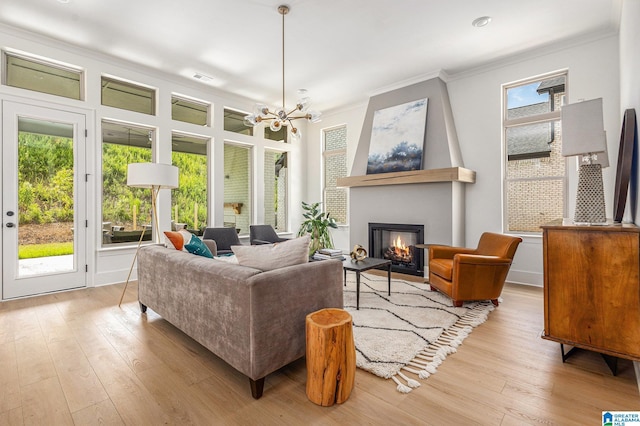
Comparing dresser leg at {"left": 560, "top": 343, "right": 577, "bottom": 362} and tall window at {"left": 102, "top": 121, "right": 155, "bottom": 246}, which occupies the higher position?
tall window at {"left": 102, "top": 121, "right": 155, "bottom": 246}

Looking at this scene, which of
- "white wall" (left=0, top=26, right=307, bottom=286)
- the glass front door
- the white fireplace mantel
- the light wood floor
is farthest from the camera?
the white fireplace mantel

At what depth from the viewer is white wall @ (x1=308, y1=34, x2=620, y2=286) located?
3.69m

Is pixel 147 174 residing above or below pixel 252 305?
above

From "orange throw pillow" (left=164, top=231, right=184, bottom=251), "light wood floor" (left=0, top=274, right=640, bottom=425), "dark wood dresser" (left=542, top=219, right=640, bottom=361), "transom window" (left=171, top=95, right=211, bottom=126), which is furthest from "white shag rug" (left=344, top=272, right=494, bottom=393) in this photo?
"transom window" (left=171, top=95, right=211, bottom=126)

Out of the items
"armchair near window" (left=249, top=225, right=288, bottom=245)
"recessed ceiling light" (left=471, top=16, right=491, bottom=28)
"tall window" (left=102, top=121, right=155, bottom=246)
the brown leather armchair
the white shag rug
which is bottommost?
the white shag rug

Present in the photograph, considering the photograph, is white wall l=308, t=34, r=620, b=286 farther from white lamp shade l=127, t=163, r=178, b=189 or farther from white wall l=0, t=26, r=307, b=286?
→ white lamp shade l=127, t=163, r=178, b=189

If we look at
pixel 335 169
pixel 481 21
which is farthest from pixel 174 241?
pixel 335 169

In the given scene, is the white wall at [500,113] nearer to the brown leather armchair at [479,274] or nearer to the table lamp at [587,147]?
the brown leather armchair at [479,274]

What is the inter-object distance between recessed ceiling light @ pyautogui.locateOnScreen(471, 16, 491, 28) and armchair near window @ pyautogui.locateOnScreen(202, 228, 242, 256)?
4430mm

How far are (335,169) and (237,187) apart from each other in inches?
83.6

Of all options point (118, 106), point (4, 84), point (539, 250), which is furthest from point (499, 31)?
point (4, 84)

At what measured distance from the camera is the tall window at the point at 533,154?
414 cm

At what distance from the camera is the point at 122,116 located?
14.8ft

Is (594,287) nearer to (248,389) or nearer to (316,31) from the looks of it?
(248,389)
